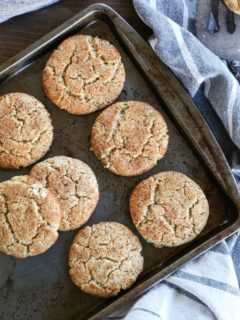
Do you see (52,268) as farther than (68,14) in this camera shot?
No

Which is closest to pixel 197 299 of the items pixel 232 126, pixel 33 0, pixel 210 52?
pixel 232 126

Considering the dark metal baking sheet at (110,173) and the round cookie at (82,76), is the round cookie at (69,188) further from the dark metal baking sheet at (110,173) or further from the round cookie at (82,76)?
the round cookie at (82,76)

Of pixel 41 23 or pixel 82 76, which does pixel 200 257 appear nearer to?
pixel 82 76

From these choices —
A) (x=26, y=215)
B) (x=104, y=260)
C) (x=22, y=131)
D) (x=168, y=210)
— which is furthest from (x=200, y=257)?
(x=22, y=131)

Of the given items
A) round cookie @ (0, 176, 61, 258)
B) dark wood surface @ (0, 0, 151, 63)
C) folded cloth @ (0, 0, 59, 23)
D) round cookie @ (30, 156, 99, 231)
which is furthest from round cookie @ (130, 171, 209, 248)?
folded cloth @ (0, 0, 59, 23)

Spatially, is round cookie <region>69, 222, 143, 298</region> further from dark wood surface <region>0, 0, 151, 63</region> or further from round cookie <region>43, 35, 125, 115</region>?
dark wood surface <region>0, 0, 151, 63</region>

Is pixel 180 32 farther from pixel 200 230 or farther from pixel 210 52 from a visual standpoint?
pixel 200 230
